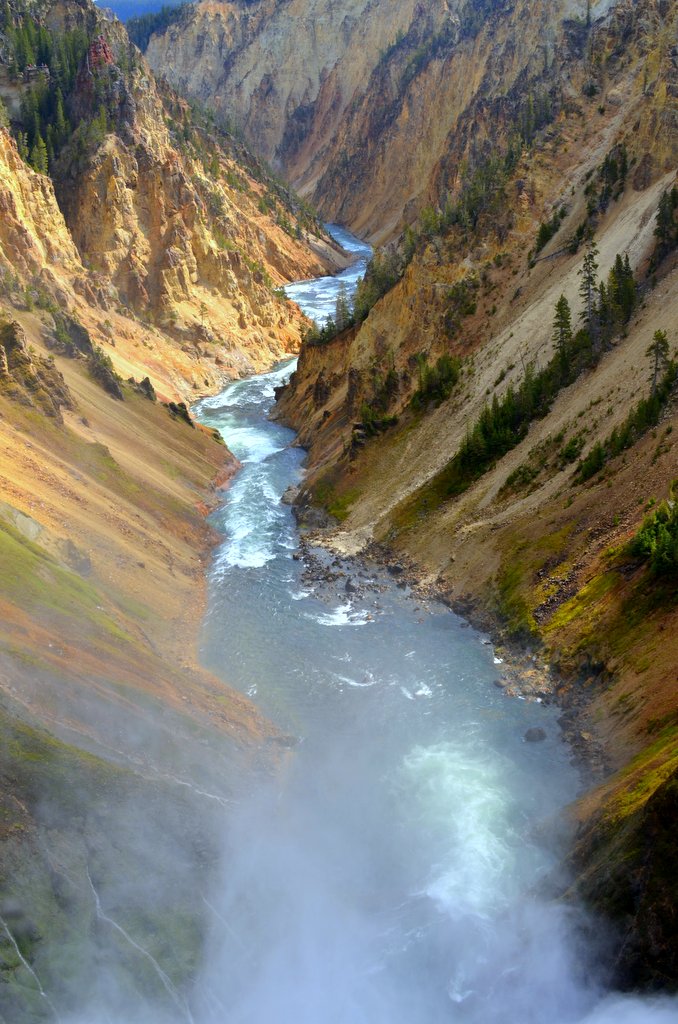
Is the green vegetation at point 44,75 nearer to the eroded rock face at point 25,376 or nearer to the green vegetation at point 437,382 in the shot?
the eroded rock face at point 25,376

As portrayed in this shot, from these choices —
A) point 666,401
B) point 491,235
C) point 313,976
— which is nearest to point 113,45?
point 491,235

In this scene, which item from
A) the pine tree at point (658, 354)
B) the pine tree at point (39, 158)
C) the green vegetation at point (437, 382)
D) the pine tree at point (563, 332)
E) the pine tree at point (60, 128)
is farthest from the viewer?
the pine tree at point (60, 128)

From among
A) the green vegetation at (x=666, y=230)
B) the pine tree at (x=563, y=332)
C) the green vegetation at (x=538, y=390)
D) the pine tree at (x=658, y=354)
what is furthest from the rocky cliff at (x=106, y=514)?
the green vegetation at (x=666, y=230)

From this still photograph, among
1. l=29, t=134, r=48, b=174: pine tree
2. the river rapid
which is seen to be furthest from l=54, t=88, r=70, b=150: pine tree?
the river rapid

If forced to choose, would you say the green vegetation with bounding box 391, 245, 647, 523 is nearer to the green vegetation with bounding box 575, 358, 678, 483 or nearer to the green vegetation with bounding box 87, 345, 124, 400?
the green vegetation with bounding box 575, 358, 678, 483

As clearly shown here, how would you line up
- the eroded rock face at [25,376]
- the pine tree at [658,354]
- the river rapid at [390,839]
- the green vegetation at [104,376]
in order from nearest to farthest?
the river rapid at [390,839], the pine tree at [658,354], the eroded rock face at [25,376], the green vegetation at [104,376]

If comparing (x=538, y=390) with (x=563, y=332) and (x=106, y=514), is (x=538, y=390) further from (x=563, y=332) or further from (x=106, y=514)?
(x=106, y=514)

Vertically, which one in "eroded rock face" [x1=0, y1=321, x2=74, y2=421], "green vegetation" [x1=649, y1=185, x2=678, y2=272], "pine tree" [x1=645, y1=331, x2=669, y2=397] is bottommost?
"eroded rock face" [x1=0, y1=321, x2=74, y2=421]
